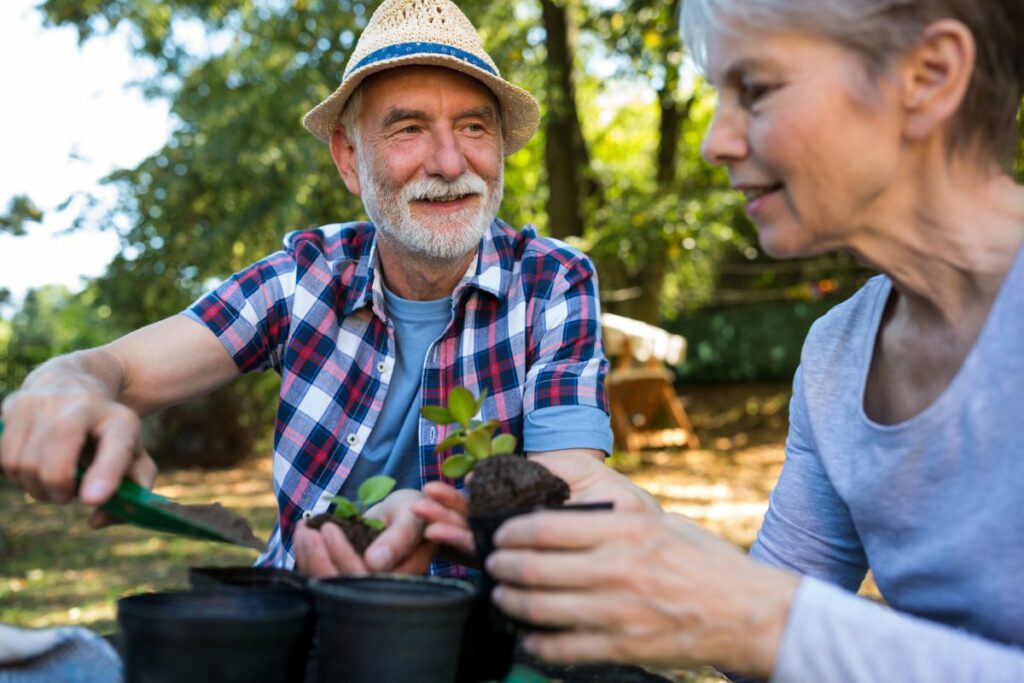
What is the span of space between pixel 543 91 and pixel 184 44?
3.61 meters

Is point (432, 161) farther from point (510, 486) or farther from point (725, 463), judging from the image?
point (725, 463)

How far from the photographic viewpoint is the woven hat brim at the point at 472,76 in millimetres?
2518

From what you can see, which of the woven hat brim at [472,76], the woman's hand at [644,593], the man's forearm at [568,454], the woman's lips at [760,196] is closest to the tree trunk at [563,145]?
the woven hat brim at [472,76]

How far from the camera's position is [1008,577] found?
1324mm

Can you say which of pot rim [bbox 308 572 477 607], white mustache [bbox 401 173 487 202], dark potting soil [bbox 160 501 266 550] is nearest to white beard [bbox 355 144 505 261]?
white mustache [bbox 401 173 487 202]

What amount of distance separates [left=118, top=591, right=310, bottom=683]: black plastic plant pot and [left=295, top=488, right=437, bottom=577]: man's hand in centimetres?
29

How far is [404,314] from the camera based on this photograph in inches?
104

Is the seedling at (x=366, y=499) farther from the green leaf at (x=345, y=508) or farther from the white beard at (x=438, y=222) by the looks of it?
the white beard at (x=438, y=222)

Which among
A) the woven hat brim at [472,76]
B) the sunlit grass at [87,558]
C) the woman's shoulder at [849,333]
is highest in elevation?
the woven hat brim at [472,76]

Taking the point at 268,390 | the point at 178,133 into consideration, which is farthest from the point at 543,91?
the point at 268,390

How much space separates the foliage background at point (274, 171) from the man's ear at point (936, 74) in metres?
3.63

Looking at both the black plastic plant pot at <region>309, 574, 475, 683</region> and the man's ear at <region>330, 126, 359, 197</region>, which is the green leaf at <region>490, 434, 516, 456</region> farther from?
the man's ear at <region>330, 126, 359, 197</region>

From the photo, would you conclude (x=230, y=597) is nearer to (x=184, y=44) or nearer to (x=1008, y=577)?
(x=1008, y=577)

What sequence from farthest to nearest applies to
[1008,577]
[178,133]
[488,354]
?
[178,133]
[488,354]
[1008,577]
